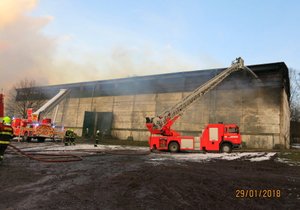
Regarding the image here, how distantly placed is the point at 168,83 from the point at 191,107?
15.5 ft

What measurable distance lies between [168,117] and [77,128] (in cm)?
2320

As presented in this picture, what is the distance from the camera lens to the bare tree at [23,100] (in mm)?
45156

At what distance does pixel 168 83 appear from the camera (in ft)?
109

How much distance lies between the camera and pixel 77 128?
3975 cm

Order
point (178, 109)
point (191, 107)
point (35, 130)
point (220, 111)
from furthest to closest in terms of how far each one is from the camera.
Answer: point (191, 107) → point (220, 111) → point (35, 130) → point (178, 109)

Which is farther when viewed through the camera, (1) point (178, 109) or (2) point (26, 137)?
(2) point (26, 137)

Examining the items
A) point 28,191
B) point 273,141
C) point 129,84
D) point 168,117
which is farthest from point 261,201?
point 129,84

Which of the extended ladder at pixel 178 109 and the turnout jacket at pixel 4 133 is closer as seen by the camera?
the turnout jacket at pixel 4 133

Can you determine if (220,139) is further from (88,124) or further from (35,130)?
(88,124)

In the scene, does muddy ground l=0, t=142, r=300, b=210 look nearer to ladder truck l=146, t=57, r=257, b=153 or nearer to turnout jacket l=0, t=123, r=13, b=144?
turnout jacket l=0, t=123, r=13, b=144

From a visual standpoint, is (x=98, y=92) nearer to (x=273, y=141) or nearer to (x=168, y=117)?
(x=168, y=117)

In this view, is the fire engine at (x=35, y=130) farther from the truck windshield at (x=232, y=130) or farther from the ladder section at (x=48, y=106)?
the truck windshield at (x=232, y=130)

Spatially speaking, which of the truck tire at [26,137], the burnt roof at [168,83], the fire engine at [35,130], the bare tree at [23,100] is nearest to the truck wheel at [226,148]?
the burnt roof at [168,83]

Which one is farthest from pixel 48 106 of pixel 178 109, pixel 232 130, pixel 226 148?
pixel 232 130
